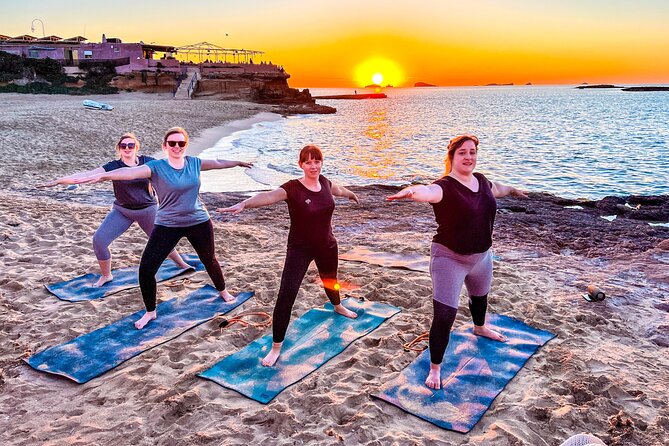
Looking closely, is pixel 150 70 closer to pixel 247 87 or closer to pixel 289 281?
pixel 247 87

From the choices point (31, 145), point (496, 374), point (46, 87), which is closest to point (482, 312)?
point (496, 374)

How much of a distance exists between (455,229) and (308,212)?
4.76ft

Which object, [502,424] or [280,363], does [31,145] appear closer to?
[280,363]

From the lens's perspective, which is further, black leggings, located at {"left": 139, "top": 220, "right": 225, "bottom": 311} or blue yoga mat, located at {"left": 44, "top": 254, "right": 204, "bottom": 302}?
blue yoga mat, located at {"left": 44, "top": 254, "right": 204, "bottom": 302}

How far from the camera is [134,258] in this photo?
801 centimetres

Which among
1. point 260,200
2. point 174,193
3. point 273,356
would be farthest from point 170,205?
point 273,356

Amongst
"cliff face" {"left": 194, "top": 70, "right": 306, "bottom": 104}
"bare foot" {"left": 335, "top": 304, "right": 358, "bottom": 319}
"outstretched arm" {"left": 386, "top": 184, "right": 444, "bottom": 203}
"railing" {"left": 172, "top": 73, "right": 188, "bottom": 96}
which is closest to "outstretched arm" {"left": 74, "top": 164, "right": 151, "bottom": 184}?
"bare foot" {"left": 335, "top": 304, "right": 358, "bottom": 319}

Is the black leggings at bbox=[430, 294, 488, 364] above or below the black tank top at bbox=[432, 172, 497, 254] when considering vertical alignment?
below

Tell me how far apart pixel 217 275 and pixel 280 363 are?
5.95ft

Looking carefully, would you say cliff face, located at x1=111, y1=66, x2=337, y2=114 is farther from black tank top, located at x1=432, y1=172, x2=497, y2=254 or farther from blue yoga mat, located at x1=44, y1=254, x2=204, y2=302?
black tank top, located at x1=432, y1=172, x2=497, y2=254

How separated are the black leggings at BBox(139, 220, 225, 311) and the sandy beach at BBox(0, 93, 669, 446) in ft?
2.31

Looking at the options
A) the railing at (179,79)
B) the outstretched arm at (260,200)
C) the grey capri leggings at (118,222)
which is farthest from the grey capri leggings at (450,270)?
the railing at (179,79)

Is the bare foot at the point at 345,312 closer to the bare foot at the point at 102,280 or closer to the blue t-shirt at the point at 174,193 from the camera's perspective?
the blue t-shirt at the point at 174,193

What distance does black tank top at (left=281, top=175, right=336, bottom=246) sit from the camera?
4.69 meters
